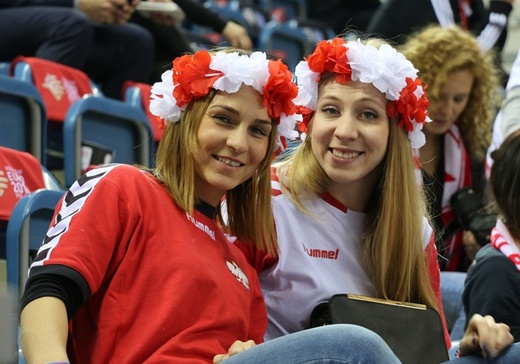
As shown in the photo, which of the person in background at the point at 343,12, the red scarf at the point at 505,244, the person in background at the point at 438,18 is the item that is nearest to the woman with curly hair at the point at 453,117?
the person in background at the point at 438,18

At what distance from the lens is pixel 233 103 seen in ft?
7.68

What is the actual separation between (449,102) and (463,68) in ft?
0.50

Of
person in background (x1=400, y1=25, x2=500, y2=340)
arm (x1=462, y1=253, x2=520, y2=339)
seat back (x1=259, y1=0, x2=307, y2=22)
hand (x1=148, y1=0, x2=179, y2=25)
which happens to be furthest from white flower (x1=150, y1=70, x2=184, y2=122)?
seat back (x1=259, y1=0, x2=307, y2=22)

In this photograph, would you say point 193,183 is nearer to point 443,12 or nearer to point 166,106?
point 166,106

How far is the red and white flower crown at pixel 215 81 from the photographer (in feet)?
7.69

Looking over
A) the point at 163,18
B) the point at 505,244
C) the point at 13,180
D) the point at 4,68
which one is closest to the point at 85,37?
the point at 4,68

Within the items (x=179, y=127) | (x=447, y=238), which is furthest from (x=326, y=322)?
(x=447, y=238)

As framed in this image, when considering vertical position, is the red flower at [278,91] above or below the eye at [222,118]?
above

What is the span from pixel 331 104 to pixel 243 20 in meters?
4.42

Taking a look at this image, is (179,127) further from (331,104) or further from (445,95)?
(445,95)

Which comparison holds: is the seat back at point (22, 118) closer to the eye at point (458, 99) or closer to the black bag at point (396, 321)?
the black bag at point (396, 321)

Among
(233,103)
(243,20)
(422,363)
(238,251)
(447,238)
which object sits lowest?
(243,20)

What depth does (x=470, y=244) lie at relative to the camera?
3848 mm

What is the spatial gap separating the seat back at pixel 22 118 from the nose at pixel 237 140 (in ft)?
4.10
